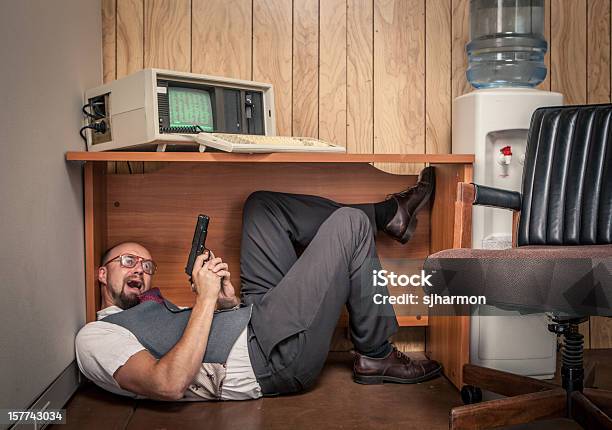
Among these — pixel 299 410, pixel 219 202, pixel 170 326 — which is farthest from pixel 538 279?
pixel 219 202

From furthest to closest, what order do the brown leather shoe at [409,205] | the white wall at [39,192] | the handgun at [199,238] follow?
the brown leather shoe at [409,205]
the handgun at [199,238]
the white wall at [39,192]

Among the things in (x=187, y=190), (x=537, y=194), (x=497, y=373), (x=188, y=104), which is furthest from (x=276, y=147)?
(x=497, y=373)

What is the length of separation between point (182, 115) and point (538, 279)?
3.95 ft

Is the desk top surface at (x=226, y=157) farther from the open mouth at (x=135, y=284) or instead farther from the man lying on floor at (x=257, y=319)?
the open mouth at (x=135, y=284)

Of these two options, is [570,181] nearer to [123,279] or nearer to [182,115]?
[182,115]

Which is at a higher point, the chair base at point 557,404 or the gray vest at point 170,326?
the gray vest at point 170,326

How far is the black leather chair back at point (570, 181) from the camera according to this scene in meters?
1.97

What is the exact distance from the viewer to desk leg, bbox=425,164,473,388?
7.11 feet

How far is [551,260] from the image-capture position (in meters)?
1.42

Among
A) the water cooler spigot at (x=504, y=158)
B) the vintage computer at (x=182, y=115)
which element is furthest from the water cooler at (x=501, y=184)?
the vintage computer at (x=182, y=115)

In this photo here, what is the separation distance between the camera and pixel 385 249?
252 centimetres

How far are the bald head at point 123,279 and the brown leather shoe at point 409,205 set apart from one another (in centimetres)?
82

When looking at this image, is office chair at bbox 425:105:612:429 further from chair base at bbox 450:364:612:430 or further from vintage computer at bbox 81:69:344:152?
vintage computer at bbox 81:69:344:152

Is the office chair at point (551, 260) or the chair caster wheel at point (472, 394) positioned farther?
the chair caster wheel at point (472, 394)
